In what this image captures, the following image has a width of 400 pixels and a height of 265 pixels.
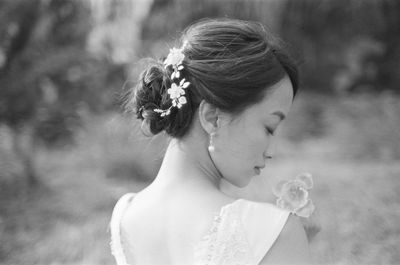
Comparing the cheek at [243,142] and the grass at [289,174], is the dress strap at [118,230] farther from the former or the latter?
the grass at [289,174]

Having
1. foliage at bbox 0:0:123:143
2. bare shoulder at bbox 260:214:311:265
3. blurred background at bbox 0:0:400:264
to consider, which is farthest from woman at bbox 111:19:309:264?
foliage at bbox 0:0:123:143

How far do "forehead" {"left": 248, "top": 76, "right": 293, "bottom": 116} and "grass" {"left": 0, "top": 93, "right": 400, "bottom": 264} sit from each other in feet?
6.47

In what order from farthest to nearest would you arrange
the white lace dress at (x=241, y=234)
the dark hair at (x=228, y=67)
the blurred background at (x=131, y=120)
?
the blurred background at (x=131, y=120)
the dark hair at (x=228, y=67)
the white lace dress at (x=241, y=234)

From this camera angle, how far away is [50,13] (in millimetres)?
4406

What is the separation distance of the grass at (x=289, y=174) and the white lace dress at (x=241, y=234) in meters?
2.06

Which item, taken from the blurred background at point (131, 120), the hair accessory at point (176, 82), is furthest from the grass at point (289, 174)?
the hair accessory at point (176, 82)

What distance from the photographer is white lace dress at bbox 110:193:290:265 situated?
1.25 m

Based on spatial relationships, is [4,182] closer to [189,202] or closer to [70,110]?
[70,110]

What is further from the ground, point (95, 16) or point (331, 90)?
point (95, 16)

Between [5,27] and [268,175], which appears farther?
[268,175]

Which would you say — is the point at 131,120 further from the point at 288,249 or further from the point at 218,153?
the point at 288,249

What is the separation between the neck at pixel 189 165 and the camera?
1.41 meters

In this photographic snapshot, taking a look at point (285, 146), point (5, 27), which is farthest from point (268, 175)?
point (5, 27)

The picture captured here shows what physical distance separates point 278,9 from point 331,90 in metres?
0.95
